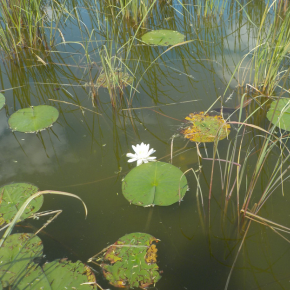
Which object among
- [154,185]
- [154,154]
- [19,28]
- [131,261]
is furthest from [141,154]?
[19,28]

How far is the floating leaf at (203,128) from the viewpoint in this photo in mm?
1582

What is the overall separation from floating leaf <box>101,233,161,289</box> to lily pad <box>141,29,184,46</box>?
1.86 metres

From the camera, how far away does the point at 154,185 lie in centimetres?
132

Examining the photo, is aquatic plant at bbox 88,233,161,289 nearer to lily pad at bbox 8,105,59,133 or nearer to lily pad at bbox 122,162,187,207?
lily pad at bbox 122,162,187,207

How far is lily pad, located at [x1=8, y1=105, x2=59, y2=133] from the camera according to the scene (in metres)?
1.74

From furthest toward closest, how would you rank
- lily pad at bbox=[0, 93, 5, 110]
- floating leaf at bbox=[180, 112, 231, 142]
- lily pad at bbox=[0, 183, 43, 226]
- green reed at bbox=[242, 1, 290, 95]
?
lily pad at bbox=[0, 93, 5, 110], green reed at bbox=[242, 1, 290, 95], floating leaf at bbox=[180, 112, 231, 142], lily pad at bbox=[0, 183, 43, 226]

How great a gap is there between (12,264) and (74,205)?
0.36m

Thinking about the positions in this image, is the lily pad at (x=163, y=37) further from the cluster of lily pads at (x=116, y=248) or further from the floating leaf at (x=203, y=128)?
the cluster of lily pads at (x=116, y=248)

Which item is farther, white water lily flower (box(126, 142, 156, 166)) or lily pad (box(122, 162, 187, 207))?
white water lily flower (box(126, 142, 156, 166))

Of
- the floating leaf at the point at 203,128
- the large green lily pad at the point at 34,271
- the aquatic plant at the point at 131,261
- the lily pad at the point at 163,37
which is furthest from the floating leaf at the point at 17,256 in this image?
the lily pad at the point at 163,37

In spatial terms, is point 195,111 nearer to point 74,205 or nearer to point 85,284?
point 74,205

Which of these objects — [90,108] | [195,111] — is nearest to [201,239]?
[195,111]

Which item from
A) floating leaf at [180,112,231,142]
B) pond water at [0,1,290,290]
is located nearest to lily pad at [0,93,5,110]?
pond water at [0,1,290,290]

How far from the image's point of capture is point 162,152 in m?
1.55
